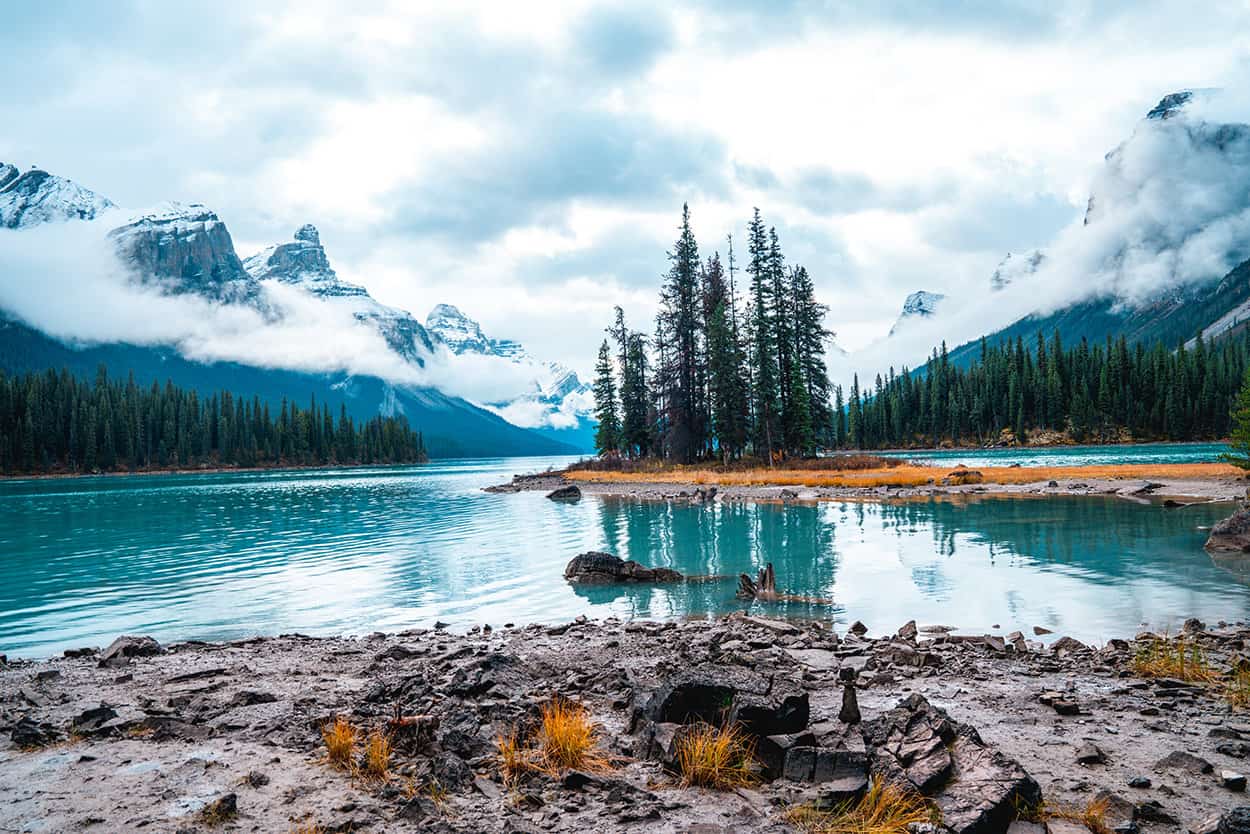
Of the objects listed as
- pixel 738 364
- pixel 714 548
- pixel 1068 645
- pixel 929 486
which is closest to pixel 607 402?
pixel 738 364

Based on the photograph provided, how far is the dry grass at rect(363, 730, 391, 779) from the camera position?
672 cm

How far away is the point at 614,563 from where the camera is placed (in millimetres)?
21359

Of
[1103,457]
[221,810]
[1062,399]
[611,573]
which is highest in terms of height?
[1062,399]

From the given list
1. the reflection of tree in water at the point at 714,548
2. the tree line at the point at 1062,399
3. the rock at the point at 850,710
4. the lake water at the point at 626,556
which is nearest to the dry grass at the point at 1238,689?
the lake water at the point at 626,556

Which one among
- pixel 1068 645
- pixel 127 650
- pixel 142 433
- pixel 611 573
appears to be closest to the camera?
pixel 1068 645

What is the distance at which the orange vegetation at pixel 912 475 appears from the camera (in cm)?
4622

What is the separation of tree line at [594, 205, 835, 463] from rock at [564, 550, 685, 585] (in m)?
43.0

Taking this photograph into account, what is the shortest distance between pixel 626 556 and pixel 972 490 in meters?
30.2

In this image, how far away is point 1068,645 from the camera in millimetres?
11930

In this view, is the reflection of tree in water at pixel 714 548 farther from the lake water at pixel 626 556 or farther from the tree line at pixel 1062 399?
the tree line at pixel 1062 399

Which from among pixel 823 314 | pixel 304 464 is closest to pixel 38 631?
pixel 823 314

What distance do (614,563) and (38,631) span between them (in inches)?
582

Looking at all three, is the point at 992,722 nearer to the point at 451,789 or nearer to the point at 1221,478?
the point at 451,789

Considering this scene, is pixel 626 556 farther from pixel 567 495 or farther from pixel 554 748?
pixel 567 495
